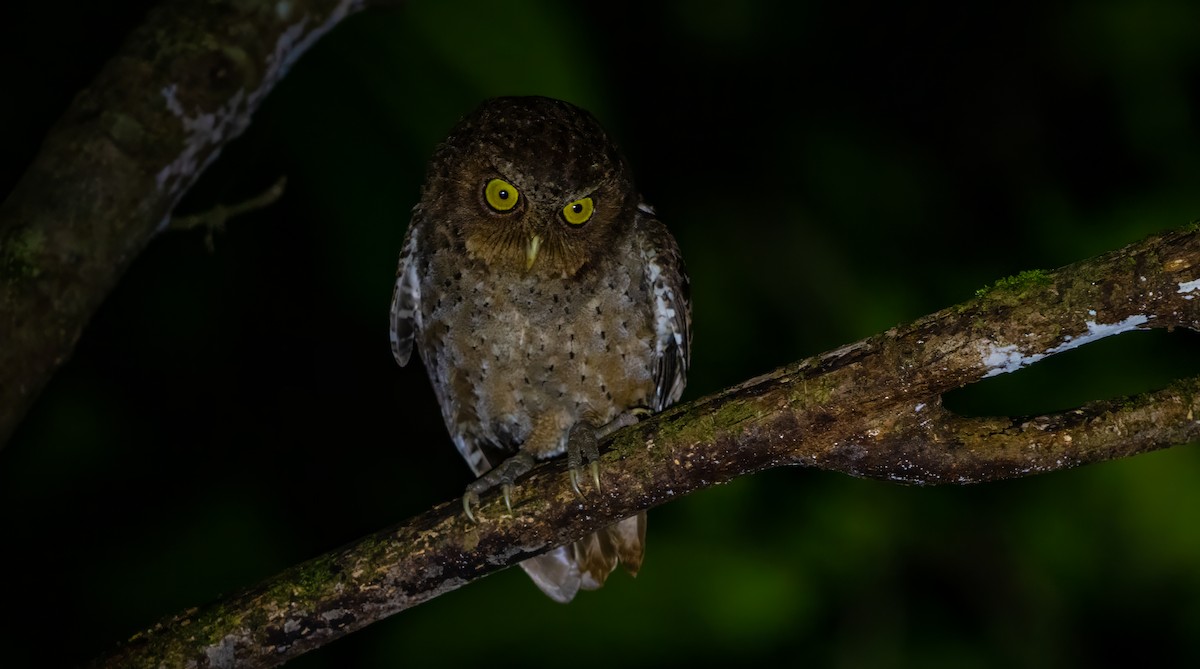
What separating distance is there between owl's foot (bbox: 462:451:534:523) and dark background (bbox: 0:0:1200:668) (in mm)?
757

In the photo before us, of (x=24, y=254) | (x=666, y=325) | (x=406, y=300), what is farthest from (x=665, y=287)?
(x=24, y=254)

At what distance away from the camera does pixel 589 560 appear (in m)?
2.89

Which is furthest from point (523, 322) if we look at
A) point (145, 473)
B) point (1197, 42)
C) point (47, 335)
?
point (1197, 42)

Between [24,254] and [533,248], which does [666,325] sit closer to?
[533,248]

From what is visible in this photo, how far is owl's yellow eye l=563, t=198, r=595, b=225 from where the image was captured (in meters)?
2.57

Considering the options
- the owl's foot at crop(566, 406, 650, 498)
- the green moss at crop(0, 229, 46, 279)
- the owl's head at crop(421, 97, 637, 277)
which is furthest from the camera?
the owl's head at crop(421, 97, 637, 277)

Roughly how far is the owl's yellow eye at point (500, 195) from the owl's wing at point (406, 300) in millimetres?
374

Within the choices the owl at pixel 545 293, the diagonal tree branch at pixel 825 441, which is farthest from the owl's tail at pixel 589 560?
the diagonal tree branch at pixel 825 441

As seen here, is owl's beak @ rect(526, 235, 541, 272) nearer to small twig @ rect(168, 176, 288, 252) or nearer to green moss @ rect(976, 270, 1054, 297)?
small twig @ rect(168, 176, 288, 252)

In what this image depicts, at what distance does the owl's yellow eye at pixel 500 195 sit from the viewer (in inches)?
101

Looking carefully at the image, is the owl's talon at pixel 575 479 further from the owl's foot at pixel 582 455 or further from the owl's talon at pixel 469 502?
the owl's talon at pixel 469 502

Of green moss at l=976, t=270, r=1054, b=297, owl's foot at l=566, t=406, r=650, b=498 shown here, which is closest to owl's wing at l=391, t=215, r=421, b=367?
owl's foot at l=566, t=406, r=650, b=498

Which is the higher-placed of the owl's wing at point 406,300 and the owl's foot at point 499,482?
the owl's wing at point 406,300

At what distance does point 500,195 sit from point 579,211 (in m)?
0.20
